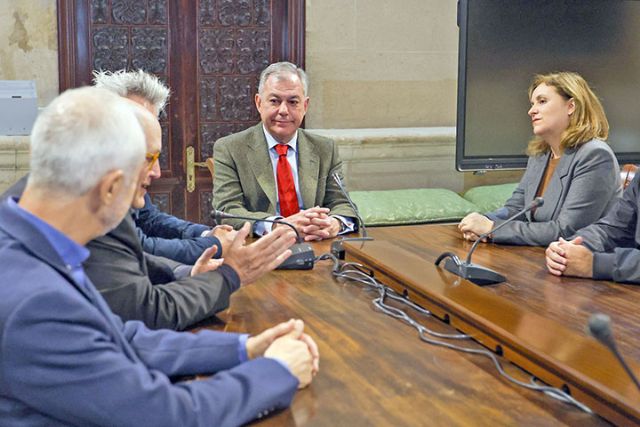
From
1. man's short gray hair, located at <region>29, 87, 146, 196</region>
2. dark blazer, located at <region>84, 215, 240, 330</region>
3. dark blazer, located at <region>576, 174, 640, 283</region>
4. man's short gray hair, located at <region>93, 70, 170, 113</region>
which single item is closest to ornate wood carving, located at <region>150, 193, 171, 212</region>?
man's short gray hair, located at <region>93, 70, 170, 113</region>

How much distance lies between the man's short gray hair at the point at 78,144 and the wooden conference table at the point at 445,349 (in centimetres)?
56

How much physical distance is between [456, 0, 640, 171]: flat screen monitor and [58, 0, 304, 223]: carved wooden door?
129 cm

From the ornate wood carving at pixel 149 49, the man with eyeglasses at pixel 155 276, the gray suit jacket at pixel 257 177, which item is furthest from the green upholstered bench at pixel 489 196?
the man with eyeglasses at pixel 155 276

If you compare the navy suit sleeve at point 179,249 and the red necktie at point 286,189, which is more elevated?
the red necktie at point 286,189

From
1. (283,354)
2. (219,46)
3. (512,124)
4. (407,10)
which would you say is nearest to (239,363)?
(283,354)

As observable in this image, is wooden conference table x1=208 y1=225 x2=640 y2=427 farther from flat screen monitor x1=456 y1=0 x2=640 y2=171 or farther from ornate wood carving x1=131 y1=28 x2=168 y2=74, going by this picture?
ornate wood carving x1=131 y1=28 x2=168 y2=74

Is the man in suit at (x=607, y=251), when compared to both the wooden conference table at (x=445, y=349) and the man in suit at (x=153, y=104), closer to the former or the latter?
the wooden conference table at (x=445, y=349)

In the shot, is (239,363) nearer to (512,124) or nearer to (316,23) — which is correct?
(512,124)

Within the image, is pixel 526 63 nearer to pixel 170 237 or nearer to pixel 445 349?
pixel 170 237

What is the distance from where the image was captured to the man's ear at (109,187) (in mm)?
1354

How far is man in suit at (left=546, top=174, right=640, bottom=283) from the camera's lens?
2809 millimetres

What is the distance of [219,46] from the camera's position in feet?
17.6

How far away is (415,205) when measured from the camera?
16.9ft

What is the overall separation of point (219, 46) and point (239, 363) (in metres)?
3.88
